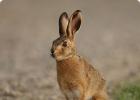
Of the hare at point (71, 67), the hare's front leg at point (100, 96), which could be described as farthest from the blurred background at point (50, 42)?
the hare at point (71, 67)

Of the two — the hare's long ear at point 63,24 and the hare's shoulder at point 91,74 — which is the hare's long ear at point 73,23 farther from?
the hare's shoulder at point 91,74

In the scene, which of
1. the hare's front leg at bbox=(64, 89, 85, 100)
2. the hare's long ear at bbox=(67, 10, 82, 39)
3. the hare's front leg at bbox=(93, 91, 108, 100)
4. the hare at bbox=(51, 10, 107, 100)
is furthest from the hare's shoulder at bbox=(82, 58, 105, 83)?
the hare's long ear at bbox=(67, 10, 82, 39)

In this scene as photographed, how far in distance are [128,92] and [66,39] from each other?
253cm

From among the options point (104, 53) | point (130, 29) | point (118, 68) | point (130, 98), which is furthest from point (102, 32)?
point (130, 98)

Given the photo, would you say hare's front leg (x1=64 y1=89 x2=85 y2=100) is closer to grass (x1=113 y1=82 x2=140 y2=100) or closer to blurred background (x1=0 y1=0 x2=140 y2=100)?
grass (x1=113 y1=82 x2=140 y2=100)

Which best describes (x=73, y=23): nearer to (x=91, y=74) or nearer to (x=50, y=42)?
(x=91, y=74)

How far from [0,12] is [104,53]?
4154 mm

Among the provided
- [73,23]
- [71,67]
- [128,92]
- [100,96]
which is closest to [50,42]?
[128,92]

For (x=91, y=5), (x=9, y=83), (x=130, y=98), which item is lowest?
(x=130, y=98)

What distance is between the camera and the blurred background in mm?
11453

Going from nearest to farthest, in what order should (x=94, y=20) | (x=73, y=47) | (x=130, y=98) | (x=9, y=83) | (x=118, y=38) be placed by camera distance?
(x=73, y=47), (x=130, y=98), (x=9, y=83), (x=118, y=38), (x=94, y=20)

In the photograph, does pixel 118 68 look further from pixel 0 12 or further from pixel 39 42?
pixel 0 12

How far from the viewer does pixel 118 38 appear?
1432 centimetres

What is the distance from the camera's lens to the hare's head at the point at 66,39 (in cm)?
798
